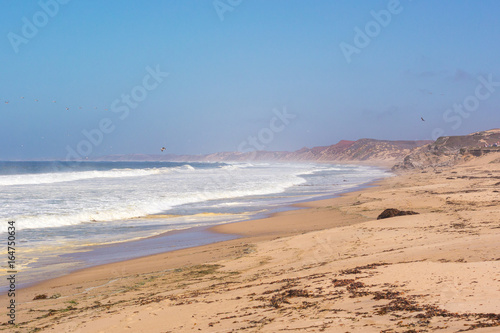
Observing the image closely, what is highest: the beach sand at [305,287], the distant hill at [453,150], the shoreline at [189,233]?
the distant hill at [453,150]

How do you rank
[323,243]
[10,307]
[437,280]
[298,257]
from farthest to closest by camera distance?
[323,243], [298,257], [10,307], [437,280]

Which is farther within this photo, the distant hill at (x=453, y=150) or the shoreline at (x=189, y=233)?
the distant hill at (x=453, y=150)

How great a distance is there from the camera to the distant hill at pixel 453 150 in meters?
54.0

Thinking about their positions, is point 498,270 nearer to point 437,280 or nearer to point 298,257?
point 437,280

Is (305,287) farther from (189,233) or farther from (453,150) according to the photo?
(453,150)

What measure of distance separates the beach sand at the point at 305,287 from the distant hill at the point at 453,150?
1863 inches

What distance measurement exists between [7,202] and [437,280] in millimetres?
22452

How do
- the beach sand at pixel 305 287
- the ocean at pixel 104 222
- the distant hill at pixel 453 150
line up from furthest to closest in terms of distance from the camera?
the distant hill at pixel 453 150, the ocean at pixel 104 222, the beach sand at pixel 305 287

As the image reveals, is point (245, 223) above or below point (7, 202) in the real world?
below

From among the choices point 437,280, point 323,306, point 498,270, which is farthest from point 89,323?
point 498,270

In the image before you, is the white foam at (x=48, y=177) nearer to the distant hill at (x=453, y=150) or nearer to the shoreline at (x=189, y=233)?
the shoreline at (x=189, y=233)

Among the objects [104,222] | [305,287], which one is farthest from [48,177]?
[305,287]

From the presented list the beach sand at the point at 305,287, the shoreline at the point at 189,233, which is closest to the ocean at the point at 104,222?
the shoreline at the point at 189,233

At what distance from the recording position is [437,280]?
5602 mm
